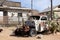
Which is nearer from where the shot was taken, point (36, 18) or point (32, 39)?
point (32, 39)

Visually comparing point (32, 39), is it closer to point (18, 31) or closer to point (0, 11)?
point (18, 31)

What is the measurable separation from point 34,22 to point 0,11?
16.7 metres

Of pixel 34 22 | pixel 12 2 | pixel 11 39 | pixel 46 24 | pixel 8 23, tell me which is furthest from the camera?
pixel 12 2

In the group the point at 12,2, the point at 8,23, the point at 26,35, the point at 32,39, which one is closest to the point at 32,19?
the point at 26,35

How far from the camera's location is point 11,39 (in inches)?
611

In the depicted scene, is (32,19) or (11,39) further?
(32,19)

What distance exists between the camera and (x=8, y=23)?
101 ft

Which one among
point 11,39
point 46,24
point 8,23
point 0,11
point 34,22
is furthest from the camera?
point 0,11

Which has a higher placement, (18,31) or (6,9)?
(6,9)

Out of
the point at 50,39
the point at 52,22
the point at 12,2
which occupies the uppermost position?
the point at 12,2

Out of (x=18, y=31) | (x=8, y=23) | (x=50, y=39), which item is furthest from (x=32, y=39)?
(x=8, y=23)

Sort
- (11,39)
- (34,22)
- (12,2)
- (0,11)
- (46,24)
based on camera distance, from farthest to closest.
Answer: (12,2) < (0,11) < (46,24) < (34,22) < (11,39)

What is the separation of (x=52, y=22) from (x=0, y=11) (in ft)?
52.3

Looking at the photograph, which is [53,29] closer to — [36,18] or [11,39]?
[36,18]
